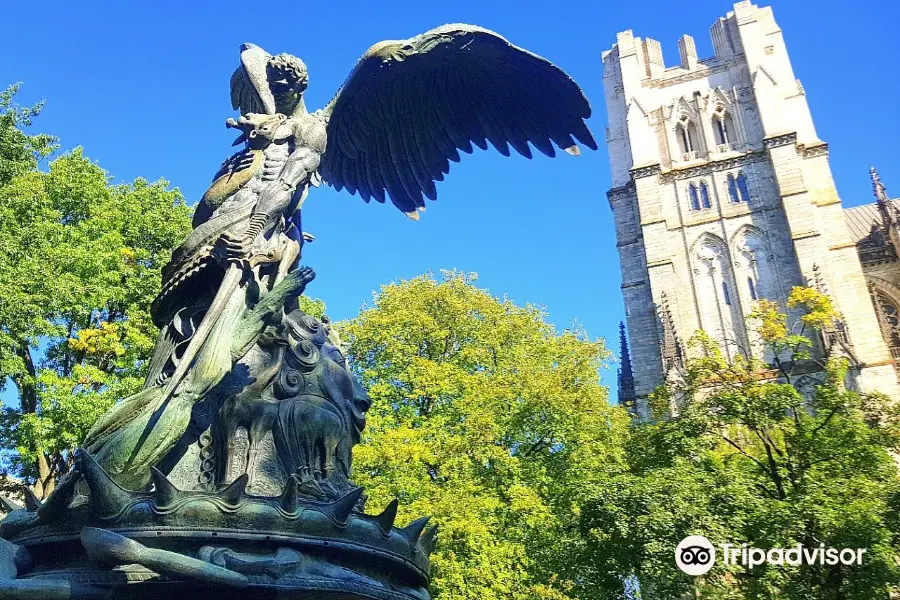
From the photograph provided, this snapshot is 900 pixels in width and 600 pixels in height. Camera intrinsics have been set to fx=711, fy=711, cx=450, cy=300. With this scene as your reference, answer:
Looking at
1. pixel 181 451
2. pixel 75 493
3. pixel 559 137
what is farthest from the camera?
pixel 559 137

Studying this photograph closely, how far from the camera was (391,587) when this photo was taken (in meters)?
3.36

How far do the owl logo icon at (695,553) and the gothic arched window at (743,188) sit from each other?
35240 millimetres

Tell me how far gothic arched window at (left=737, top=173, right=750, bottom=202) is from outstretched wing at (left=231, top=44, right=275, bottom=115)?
43.2 meters

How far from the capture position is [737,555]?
42.1 ft

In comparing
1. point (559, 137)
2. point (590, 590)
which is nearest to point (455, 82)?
point (559, 137)

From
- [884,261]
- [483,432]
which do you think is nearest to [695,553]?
[483,432]

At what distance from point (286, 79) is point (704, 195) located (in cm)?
4388

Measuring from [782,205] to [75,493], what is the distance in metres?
44.0

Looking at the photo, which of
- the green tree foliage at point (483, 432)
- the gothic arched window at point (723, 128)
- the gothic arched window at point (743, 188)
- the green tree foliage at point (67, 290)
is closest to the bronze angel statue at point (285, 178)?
the green tree foliage at point (67, 290)

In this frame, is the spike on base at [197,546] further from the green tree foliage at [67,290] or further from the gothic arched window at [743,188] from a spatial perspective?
the gothic arched window at [743,188]

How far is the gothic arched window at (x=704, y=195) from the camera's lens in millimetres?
44562

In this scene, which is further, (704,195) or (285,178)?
(704,195)

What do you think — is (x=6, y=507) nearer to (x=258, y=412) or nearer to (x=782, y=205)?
(x=258, y=412)

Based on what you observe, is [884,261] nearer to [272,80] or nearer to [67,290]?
[67,290]
